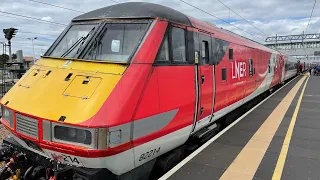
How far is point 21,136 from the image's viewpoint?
13.5 ft

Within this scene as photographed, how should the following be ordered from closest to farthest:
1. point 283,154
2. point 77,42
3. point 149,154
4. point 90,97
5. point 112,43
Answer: point 90,97
point 149,154
point 112,43
point 77,42
point 283,154

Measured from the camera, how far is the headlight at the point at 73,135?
3539 mm

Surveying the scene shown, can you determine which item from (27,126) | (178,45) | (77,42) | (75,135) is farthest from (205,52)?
(27,126)

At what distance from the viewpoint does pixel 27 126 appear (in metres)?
4.00

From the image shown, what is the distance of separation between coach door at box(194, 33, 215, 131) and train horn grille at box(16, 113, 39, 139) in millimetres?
2865

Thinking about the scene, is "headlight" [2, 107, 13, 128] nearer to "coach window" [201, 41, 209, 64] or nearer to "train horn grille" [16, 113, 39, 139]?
"train horn grille" [16, 113, 39, 139]

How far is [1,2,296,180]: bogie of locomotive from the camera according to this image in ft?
11.9

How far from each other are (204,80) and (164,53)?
1.50 meters

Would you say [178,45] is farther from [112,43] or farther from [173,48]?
[112,43]

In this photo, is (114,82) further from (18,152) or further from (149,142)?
(18,152)

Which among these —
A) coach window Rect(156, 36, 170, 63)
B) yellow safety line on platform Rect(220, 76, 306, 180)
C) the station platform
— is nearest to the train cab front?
coach window Rect(156, 36, 170, 63)

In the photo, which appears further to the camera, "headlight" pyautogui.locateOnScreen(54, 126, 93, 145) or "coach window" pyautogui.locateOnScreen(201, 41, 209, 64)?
"coach window" pyautogui.locateOnScreen(201, 41, 209, 64)

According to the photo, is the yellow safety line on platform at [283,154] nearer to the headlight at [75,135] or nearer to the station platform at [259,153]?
the station platform at [259,153]

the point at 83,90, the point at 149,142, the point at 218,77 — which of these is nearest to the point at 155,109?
the point at 149,142
